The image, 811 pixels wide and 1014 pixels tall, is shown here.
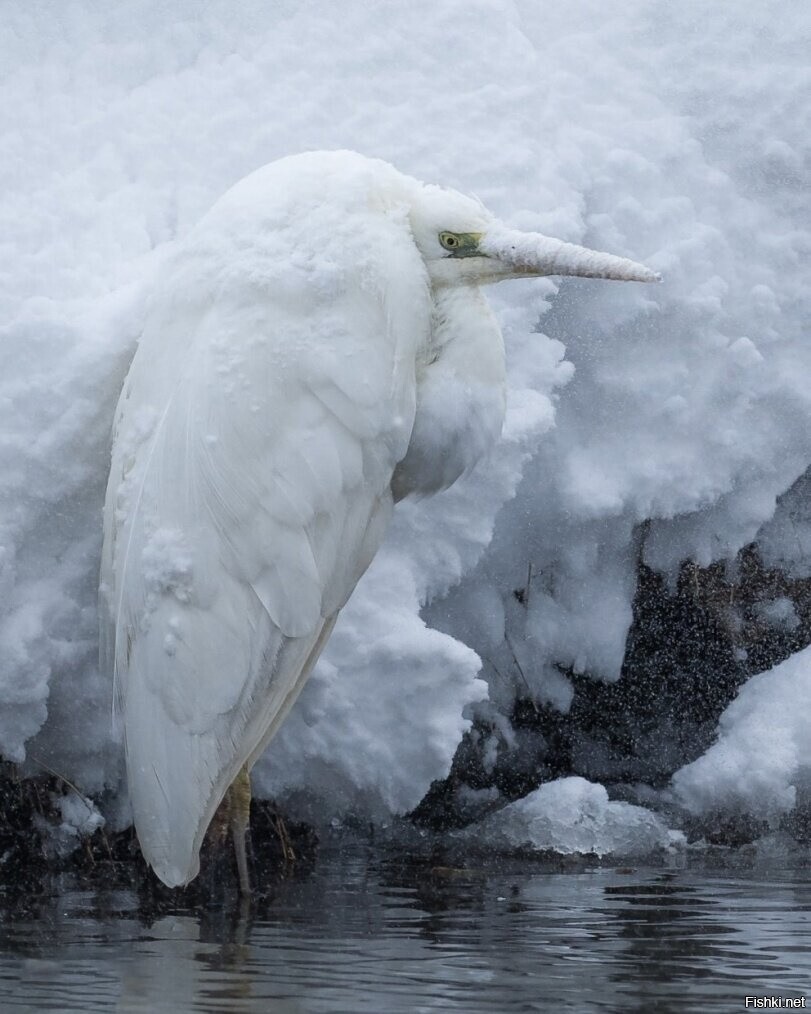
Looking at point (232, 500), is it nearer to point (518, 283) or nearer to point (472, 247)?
point (472, 247)

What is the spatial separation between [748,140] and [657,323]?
87 cm

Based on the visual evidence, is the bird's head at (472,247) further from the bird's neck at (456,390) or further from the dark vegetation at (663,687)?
the dark vegetation at (663,687)

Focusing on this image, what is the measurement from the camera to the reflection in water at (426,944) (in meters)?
2.58

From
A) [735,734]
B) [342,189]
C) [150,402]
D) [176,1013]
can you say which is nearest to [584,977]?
[176,1013]

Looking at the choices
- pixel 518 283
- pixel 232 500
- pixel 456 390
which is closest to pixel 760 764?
pixel 518 283

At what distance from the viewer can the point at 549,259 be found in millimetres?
3662

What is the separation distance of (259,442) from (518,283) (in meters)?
1.54

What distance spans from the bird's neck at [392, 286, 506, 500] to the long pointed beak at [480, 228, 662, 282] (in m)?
0.13

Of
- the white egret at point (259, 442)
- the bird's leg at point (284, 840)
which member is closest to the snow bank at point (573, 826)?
the bird's leg at point (284, 840)

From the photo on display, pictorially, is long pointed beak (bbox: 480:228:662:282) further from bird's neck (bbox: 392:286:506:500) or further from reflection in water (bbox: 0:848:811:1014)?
reflection in water (bbox: 0:848:811:1014)

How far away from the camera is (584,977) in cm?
275

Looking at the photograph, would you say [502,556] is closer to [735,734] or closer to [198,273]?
[735,734]

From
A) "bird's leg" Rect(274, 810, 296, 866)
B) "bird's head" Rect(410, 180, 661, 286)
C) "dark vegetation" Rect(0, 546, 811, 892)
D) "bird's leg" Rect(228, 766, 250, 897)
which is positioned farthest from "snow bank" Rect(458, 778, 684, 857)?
"bird's head" Rect(410, 180, 661, 286)

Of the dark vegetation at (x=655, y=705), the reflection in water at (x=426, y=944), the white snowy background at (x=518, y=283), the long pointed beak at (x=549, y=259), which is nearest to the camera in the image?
the reflection in water at (x=426, y=944)
